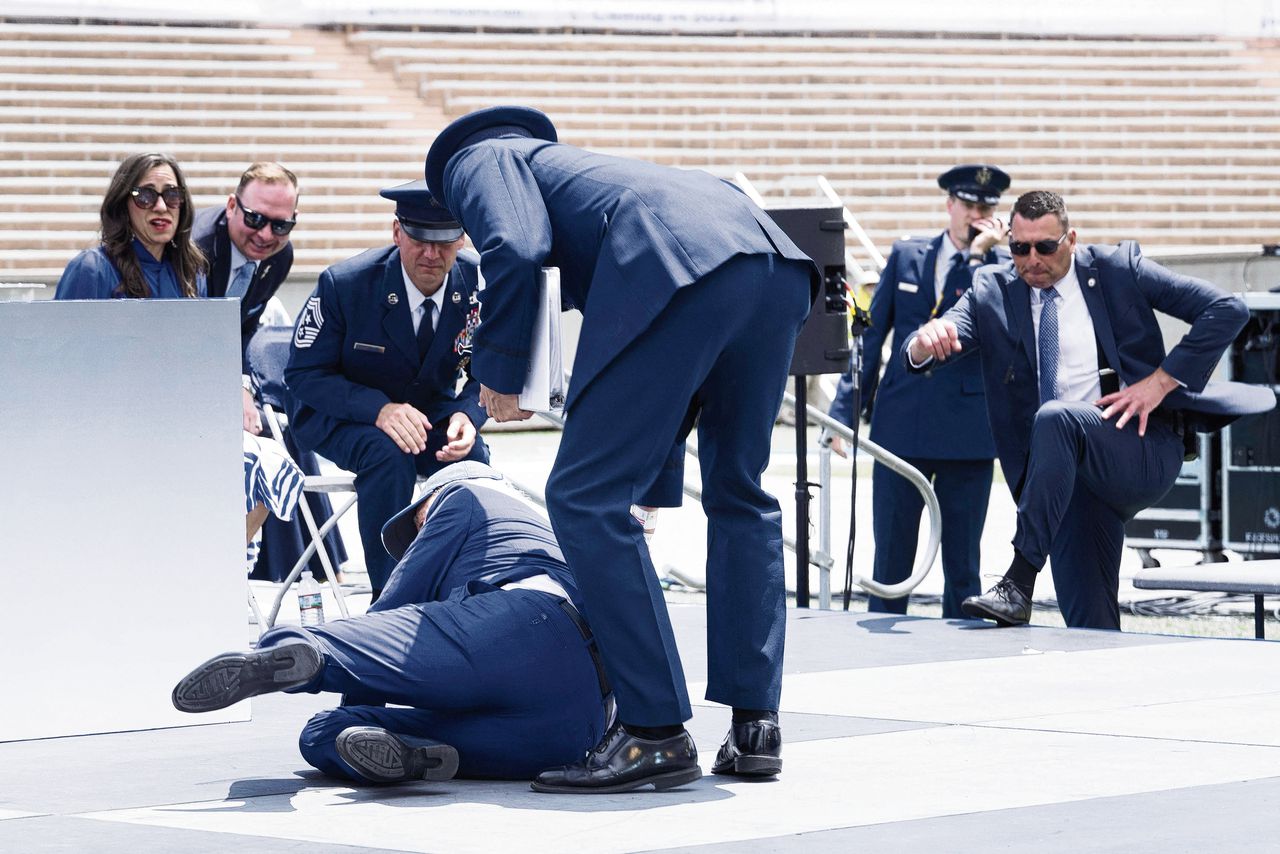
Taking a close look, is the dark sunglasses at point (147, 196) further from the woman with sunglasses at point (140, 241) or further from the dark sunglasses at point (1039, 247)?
the dark sunglasses at point (1039, 247)

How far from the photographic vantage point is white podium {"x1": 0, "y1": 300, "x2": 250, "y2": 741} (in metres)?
4.70

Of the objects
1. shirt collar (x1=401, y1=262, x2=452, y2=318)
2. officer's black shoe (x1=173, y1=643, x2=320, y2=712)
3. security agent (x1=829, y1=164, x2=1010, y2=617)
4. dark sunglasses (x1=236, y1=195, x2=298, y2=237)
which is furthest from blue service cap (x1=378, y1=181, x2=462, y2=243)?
officer's black shoe (x1=173, y1=643, x2=320, y2=712)

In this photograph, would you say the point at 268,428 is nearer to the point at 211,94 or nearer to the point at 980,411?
the point at 980,411

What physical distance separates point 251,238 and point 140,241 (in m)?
0.71

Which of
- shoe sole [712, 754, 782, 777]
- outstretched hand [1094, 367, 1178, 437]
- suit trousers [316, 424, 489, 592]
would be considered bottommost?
shoe sole [712, 754, 782, 777]

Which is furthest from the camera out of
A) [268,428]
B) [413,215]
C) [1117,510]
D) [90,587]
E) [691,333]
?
[268,428]

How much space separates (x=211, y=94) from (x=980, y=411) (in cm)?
1375

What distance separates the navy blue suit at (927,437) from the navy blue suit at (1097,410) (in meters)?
0.84

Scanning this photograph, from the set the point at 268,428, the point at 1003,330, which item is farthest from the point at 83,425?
the point at 1003,330

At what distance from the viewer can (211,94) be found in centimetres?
1989

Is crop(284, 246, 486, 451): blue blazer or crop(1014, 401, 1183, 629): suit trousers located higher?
crop(284, 246, 486, 451): blue blazer

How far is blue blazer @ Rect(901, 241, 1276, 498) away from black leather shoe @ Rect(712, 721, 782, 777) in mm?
2652

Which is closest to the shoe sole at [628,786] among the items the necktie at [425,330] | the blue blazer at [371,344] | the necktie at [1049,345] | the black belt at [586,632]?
the black belt at [586,632]

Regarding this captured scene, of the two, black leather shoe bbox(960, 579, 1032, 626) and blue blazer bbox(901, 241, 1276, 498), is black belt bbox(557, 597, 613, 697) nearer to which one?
black leather shoe bbox(960, 579, 1032, 626)
